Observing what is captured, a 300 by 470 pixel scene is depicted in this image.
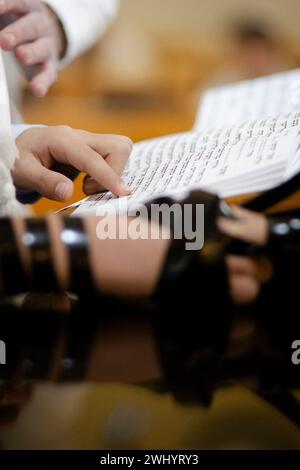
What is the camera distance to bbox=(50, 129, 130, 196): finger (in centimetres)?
38

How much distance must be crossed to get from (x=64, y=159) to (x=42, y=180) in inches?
0.9

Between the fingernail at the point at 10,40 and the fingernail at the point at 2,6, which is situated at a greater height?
the fingernail at the point at 2,6

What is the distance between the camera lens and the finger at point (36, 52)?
489 mm

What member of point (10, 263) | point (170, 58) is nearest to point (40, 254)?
point (10, 263)

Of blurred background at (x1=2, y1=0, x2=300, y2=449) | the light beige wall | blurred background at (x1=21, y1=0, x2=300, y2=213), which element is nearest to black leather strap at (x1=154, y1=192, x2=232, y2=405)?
blurred background at (x1=2, y1=0, x2=300, y2=449)

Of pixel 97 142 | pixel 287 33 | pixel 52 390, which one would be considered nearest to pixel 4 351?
pixel 52 390

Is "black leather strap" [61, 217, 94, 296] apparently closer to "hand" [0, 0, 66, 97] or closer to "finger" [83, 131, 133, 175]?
"finger" [83, 131, 133, 175]

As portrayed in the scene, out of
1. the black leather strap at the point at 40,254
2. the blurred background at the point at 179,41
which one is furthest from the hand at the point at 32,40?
the blurred background at the point at 179,41

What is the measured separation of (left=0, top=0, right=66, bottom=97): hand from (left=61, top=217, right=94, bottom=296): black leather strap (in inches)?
8.5

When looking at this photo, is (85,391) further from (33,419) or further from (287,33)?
(287,33)

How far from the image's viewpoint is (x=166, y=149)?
0.44m

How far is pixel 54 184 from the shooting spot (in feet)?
1.23

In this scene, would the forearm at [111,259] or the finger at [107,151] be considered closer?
the forearm at [111,259]

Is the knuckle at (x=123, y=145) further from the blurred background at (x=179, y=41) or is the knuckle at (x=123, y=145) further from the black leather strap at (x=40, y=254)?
the blurred background at (x=179, y=41)
